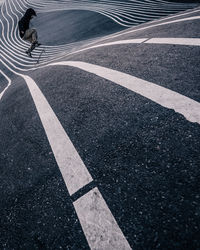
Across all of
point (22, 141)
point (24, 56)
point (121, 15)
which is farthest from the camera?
point (121, 15)

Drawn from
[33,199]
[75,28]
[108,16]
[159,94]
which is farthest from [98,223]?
[108,16]

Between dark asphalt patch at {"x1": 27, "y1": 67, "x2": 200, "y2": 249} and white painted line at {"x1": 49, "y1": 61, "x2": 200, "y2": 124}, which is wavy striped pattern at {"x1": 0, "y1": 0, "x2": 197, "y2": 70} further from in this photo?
dark asphalt patch at {"x1": 27, "y1": 67, "x2": 200, "y2": 249}

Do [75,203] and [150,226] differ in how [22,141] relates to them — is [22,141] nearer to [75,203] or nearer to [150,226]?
[75,203]

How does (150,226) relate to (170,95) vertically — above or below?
below

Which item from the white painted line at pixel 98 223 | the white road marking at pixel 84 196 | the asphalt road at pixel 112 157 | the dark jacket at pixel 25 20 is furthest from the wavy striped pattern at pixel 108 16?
the white painted line at pixel 98 223

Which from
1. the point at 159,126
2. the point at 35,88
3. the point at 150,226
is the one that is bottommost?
the point at 150,226

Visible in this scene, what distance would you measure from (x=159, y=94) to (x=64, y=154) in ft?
5.72

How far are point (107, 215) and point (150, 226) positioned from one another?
1.34 ft

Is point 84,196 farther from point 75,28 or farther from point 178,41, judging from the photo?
point 75,28

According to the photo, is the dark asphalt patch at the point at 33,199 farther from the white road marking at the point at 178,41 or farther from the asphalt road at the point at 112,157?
the white road marking at the point at 178,41

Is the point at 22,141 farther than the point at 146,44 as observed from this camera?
No

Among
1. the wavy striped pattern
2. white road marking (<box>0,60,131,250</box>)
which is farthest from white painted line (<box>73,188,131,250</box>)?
the wavy striped pattern

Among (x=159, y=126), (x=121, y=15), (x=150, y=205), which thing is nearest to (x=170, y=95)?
(x=159, y=126)

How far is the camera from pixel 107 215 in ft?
5.74
